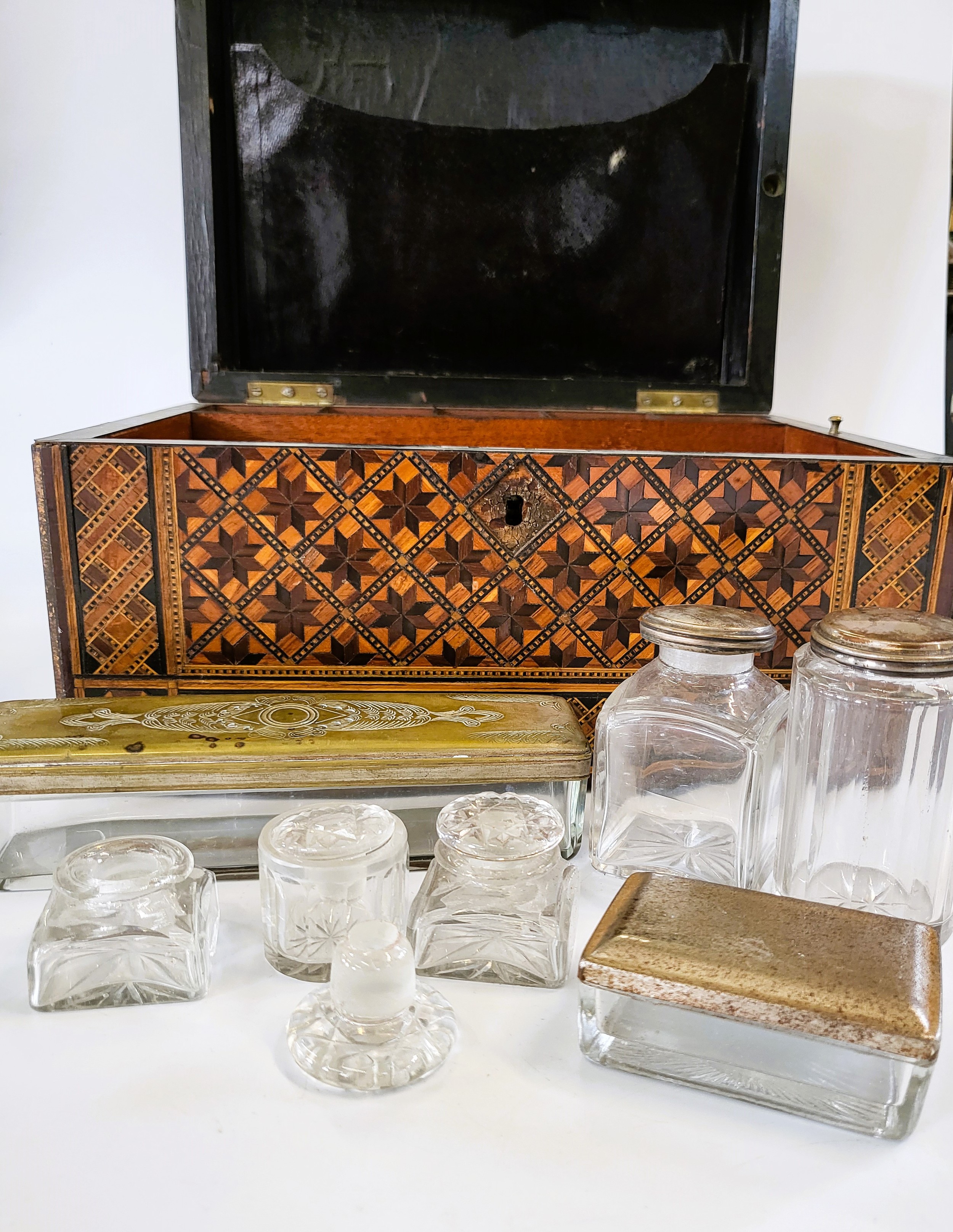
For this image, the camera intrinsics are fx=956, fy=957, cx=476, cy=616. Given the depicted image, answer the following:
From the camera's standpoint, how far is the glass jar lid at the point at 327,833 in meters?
0.61

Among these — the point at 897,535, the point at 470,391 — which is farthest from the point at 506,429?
the point at 897,535

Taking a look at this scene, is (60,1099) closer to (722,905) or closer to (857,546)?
(722,905)

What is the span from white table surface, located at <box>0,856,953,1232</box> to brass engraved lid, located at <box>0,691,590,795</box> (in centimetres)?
18

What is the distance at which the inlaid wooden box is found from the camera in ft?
2.82

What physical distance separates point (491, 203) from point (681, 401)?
0.38m

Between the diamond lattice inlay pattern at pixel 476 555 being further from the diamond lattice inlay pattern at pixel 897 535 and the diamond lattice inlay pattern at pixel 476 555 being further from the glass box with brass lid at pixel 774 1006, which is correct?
the glass box with brass lid at pixel 774 1006

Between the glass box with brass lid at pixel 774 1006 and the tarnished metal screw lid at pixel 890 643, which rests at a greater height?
the tarnished metal screw lid at pixel 890 643

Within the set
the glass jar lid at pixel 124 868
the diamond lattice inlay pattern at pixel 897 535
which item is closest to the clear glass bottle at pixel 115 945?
the glass jar lid at pixel 124 868

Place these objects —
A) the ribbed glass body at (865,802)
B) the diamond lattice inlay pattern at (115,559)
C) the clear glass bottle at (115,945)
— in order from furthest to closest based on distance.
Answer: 1. the diamond lattice inlay pattern at (115,559)
2. the ribbed glass body at (865,802)
3. the clear glass bottle at (115,945)

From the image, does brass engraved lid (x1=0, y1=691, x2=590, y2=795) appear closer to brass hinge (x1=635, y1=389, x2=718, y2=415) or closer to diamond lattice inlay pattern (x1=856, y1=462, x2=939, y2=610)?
diamond lattice inlay pattern (x1=856, y1=462, x2=939, y2=610)

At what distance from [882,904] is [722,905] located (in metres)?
0.19

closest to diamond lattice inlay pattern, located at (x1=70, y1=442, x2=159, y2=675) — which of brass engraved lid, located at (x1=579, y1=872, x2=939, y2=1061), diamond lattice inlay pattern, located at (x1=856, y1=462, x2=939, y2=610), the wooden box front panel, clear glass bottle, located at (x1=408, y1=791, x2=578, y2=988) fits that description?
the wooden box front panel

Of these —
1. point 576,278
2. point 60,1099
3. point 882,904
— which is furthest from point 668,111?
point 60,1099

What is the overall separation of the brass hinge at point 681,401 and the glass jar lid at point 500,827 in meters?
0.76
